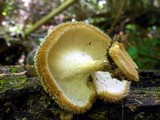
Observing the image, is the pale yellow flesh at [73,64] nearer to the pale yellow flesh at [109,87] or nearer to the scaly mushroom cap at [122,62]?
the pale yellow flesh at [109,87]

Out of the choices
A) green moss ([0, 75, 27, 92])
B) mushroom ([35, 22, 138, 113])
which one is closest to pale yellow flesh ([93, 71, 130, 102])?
mushroom ([35, 22, 138, 113])

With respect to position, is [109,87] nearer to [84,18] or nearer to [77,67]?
[77,67]

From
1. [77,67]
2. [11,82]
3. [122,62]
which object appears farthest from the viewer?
[11,82]

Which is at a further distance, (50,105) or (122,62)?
(50,105)

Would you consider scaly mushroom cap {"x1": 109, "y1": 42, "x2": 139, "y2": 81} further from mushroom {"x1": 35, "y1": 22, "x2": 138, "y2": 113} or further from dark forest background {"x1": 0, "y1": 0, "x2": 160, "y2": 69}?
dark forest background {"x1": 0, "y1": 0, "x2": 160, "y2": 69}

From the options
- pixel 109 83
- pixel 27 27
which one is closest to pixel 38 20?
pixel 27 27

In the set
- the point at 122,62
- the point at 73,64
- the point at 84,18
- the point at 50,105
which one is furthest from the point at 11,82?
the point at 84,18
